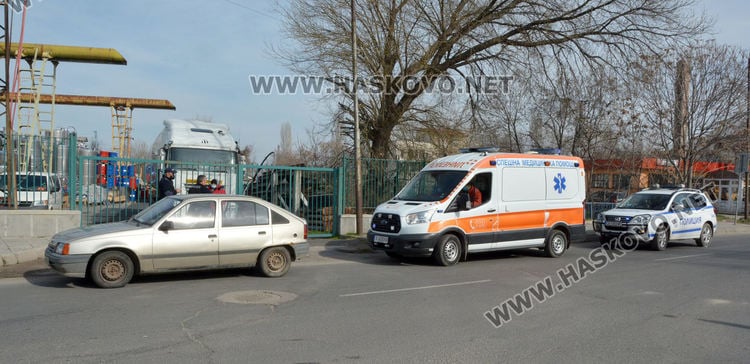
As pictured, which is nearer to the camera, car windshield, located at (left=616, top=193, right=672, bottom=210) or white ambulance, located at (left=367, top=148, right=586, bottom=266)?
white ambulance, located at (left=367, top=148, right=586, bottom=266)

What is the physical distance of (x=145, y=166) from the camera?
14.0 metres

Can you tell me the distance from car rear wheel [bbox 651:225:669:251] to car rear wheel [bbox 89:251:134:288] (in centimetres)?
1342

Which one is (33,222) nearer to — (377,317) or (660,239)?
(377,317)

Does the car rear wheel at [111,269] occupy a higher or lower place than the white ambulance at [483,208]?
lower

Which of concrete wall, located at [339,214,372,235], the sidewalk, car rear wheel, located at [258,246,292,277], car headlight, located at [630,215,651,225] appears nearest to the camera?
car rear wheel, located at [258,246,292,277]

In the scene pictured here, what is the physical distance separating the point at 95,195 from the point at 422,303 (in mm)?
9146

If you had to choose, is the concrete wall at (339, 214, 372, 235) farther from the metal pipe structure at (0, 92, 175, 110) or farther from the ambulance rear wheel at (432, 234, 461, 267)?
the metal pipe structure at (0, 92, 175, 110)

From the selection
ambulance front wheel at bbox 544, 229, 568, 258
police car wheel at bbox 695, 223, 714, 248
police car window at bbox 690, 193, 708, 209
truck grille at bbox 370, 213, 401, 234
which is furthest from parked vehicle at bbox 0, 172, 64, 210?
police car wheel at bbox 695, 223, 714, 248

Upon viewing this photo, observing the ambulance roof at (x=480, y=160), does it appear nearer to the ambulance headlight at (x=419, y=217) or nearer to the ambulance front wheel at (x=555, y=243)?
the ambulance headlight at (x=419, y=217)

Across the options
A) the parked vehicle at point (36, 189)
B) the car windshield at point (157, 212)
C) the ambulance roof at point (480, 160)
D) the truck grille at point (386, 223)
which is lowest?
the truck grille at point (386, 223)

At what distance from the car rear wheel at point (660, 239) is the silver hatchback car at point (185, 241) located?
34.2 feet

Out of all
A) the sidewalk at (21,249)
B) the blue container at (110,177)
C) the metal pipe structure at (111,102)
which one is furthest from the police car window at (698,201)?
the metal pipe structure at (111,102)

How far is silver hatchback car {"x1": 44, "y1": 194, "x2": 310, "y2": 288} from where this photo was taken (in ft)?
27.3

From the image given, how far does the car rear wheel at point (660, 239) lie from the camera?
15.4 m
